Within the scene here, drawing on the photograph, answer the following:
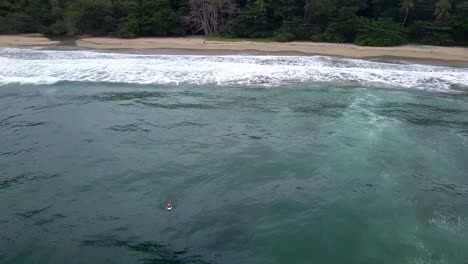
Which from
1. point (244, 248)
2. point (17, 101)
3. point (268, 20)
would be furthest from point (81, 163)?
point (268, 20)

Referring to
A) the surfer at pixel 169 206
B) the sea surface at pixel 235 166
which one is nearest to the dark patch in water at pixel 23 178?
the sea surface at pixel 235 166

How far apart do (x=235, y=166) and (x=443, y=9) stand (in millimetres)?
27337

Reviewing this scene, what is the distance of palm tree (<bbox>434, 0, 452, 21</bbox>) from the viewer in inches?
1283

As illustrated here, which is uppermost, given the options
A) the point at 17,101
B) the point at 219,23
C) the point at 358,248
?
the point at 219,23

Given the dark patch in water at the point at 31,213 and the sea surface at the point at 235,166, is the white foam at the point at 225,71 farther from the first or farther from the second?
the dark patch in water at the point at 31,213

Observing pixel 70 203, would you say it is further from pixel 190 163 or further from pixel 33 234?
pixel 190 163

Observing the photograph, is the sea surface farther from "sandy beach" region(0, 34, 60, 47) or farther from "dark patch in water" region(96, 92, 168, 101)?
"sandy beach" region(0, 34, 60, 47)

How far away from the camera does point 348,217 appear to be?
11867mm

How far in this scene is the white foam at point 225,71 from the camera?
24.1 meters

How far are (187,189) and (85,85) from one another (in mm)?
13718

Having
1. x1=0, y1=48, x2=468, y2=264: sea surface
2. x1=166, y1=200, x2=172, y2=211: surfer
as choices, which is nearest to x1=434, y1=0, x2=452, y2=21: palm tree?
x1=0, y1=48, x2=468, y2=264: sea surface

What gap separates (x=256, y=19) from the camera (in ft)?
130

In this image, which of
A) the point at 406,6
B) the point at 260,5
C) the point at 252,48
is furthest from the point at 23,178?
the point at 406,6

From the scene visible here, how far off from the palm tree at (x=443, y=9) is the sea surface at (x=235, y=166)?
10006 millimetres
